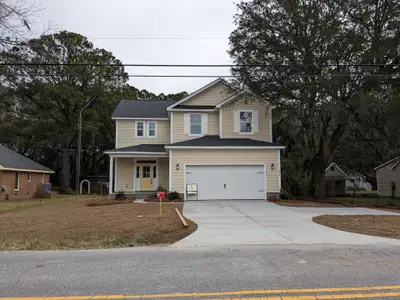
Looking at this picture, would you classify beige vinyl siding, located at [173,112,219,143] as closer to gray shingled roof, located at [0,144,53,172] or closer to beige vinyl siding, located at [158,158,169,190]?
beige vinyl siding, located at [158,158,169,190]

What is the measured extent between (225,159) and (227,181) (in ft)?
4.30

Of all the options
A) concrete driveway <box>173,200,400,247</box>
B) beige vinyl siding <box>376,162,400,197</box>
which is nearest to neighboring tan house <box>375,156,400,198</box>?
beige vinyl siding <box>376,162,400,197</box>

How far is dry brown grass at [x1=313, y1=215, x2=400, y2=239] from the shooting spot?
31.9ft

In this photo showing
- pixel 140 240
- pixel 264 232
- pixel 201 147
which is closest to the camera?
pixel 140 240

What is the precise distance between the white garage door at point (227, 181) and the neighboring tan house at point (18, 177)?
558 inches

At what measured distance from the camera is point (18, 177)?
91.9 ft

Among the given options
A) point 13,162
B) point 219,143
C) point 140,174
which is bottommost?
point 140,174

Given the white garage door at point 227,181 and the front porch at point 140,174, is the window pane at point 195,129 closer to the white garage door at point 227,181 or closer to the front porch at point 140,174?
the front porch at point 140,174

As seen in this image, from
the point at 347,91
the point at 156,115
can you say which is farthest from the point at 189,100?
the point at 347,91

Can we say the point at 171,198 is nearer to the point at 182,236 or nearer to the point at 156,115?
the point at 156,115

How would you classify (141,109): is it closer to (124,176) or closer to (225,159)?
(124,176)

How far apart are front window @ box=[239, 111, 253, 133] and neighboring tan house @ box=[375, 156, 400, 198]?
18.4 meters

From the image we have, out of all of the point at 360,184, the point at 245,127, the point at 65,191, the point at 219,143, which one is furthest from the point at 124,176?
the point at 360,184

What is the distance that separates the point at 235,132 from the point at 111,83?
23128 mm
